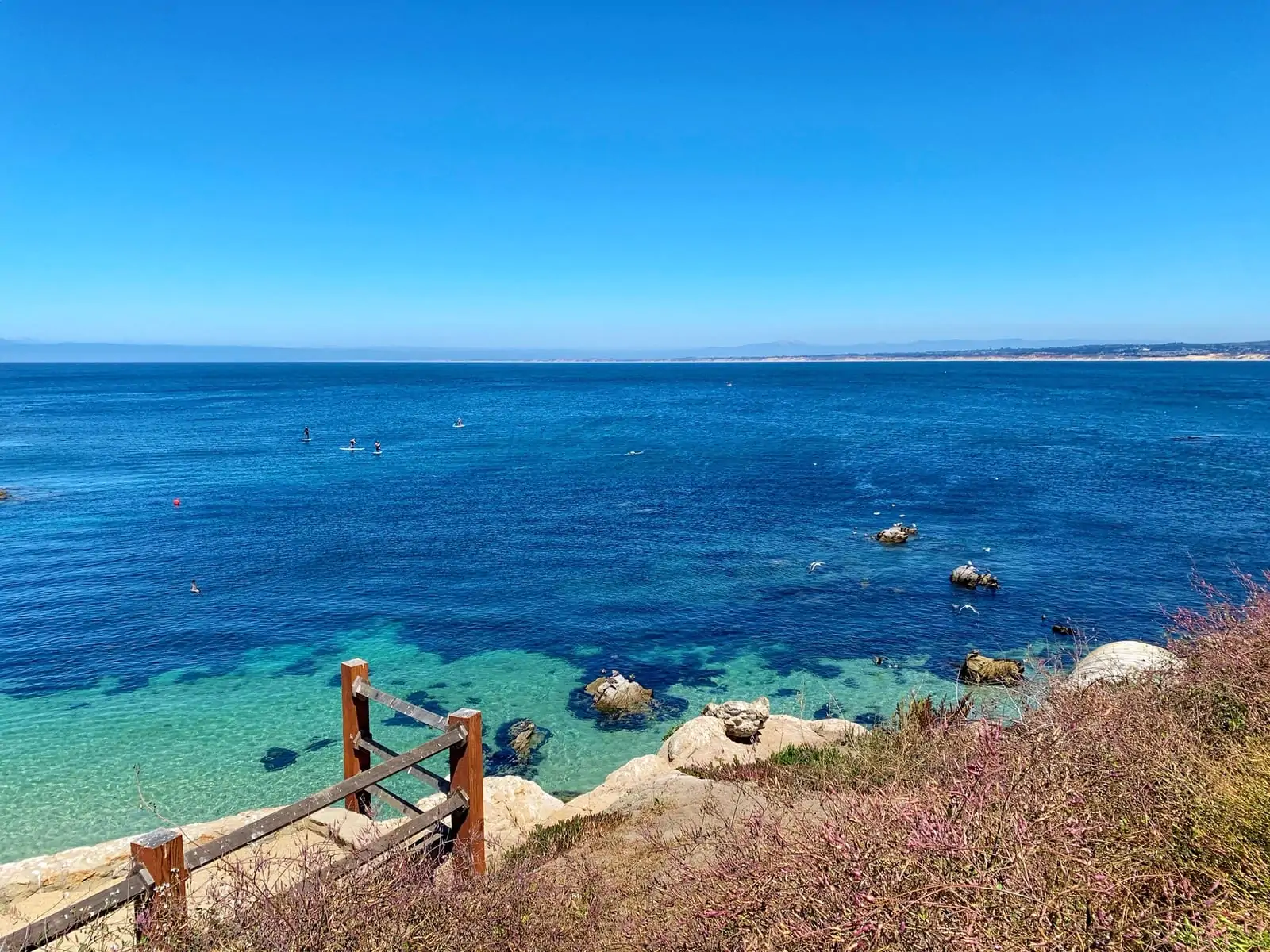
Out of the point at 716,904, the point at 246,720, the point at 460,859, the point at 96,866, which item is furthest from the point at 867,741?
the point at 246,720

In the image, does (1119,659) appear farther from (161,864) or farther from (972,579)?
(161,864)

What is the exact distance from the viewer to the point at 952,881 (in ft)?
16.1

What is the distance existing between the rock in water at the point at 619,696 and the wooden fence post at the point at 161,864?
16.8 m

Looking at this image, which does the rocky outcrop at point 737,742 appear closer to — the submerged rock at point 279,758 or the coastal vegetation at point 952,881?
the coastal vegetation at point 952,881

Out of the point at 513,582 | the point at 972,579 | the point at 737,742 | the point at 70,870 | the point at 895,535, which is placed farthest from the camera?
the point at 895,535

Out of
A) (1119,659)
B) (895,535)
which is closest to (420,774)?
(1119,659)

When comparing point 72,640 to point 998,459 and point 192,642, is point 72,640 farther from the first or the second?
point 998,459

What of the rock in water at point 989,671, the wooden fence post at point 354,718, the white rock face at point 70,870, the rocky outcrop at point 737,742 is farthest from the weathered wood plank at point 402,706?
the rock in water at point 989,671

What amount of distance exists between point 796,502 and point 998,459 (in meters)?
27.6

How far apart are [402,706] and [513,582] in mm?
24448

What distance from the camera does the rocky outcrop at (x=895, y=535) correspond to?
130 feet

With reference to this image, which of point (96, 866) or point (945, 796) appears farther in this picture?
point (96, 866)

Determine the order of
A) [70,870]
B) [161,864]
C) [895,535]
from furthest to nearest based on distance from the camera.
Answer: [895,535] < [70,870] < [161,864]

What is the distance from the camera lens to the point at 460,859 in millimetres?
8820
